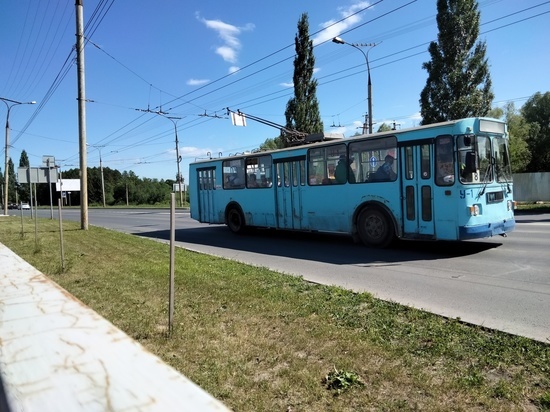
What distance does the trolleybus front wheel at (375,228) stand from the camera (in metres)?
10.8

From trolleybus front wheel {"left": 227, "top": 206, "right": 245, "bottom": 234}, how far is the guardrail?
11495mm

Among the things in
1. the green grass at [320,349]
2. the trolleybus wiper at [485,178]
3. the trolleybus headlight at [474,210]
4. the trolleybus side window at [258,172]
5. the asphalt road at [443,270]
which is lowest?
the asphalt road at [443,270]

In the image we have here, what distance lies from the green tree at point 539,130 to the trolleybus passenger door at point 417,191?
45342 mm

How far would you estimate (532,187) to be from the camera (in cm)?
3028

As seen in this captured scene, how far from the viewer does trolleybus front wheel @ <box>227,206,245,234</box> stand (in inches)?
630

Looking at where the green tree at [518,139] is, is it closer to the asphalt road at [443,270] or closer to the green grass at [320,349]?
the asphalt road at [443,270]

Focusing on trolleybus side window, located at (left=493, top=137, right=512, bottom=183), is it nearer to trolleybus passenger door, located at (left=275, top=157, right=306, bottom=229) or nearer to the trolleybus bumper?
the trolleybus bumper

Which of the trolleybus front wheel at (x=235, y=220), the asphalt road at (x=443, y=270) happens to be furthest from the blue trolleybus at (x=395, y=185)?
the trolleybus front wheel at (x=235, y=220)

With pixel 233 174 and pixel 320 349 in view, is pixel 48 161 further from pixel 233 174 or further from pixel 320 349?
pixel 320 349

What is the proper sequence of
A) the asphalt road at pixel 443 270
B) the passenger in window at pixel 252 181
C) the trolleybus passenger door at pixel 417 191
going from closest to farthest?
the asphalt road at pixel 443 270, the trolleybus passenger door at pixel 417 191, the passenger in window at pixel 252 181

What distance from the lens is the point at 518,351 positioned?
401 centimetres

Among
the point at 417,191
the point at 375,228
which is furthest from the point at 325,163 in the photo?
the point at 417,191

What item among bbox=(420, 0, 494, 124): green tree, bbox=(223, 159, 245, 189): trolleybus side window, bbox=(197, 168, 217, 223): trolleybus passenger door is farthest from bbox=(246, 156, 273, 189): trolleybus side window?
bbox=(420, 0, 494, 124): green tree

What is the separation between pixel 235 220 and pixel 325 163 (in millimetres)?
5156
